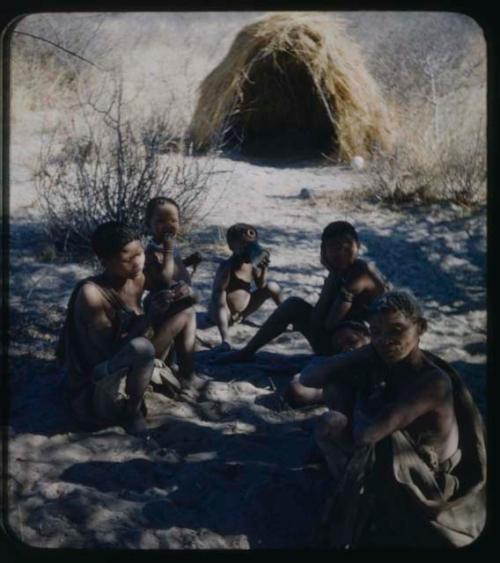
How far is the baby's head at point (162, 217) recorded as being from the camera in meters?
4.11

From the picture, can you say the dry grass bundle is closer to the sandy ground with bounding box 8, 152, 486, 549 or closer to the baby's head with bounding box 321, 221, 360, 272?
the sandy ground with bounding box 8, 152, 486, 549

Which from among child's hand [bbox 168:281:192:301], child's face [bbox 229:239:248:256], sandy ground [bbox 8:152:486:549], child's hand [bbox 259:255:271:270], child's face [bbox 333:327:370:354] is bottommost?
sandy ground [bbox 8:152:486:549]

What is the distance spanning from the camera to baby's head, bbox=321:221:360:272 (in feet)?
13.1

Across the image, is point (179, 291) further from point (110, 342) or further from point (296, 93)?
point (296, 93)

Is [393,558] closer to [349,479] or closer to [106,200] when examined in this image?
[349,479]

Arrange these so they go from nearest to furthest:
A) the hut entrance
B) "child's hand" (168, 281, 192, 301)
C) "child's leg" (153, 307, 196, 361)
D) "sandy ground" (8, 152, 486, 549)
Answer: "sandy ground" (8, 152, 486, 549) < "child's hand" (168, 281, 192, 301) < "child's leg" (153, 307, 196, 361) < the hut entrance

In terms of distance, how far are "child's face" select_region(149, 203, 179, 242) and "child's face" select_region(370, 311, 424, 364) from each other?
156 centimetres

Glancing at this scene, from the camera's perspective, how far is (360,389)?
3.13m

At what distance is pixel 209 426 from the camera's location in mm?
3754

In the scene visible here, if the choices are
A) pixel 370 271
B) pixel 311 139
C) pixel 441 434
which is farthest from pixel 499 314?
pixel 311 139

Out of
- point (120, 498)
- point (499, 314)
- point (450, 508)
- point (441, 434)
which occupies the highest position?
point (499, 314)

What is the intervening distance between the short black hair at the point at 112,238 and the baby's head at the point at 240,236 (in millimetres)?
1408

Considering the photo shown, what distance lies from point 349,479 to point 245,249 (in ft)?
7.60

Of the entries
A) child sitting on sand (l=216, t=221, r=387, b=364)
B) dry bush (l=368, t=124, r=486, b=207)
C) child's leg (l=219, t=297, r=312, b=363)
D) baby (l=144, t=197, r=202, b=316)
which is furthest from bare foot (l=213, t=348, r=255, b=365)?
dry bush (l=368, t=124, r=486, b=207)
